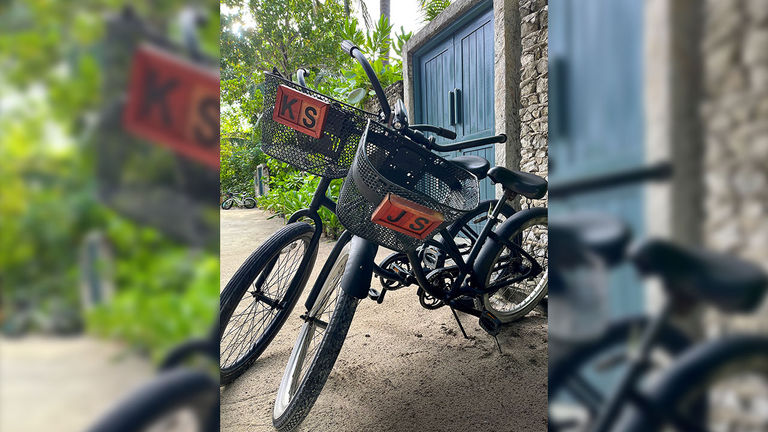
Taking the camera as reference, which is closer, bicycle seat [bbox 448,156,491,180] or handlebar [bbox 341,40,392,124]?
handlebar [bbox 341,40,392,124]

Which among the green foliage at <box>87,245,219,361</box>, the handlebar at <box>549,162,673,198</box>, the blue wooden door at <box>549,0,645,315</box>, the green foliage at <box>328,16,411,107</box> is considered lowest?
the green foliage at <box>87,245,219,361</box>

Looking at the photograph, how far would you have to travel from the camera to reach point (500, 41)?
2.88 meters

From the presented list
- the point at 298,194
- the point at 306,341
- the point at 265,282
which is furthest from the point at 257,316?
the point at 298,194

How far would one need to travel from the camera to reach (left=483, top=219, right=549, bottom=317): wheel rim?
204 centimetres

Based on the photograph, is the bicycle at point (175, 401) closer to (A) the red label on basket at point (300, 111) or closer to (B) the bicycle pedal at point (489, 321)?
(A) the red label on basket at point (300, 111)

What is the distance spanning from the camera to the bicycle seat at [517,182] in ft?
5.75

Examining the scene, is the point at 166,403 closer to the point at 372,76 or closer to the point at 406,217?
the point at 406,217

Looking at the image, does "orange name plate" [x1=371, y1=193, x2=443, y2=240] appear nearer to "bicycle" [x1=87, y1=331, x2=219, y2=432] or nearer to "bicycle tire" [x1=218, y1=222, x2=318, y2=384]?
"bicycle tire" [x1=218, y1=222, x2=318, y2=384]

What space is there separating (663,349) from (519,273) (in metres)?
1.90

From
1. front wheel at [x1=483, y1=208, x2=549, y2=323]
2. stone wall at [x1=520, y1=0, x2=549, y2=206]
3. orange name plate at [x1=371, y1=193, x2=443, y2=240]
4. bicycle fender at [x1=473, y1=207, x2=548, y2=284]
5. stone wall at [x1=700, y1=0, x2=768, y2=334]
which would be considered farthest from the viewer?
stone wall at [x1=520, y1=0, x2=549, y2=206]

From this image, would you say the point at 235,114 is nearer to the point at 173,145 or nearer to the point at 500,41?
the point at 500,41

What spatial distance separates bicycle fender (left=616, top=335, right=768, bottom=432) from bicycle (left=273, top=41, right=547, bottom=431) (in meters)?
0.87

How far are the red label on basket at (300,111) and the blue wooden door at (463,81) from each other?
2333mm

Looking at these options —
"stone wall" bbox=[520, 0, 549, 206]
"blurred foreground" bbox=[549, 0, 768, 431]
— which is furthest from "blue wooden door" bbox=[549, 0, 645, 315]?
"stone wall" bbox=[520, 0, 549, 206]
